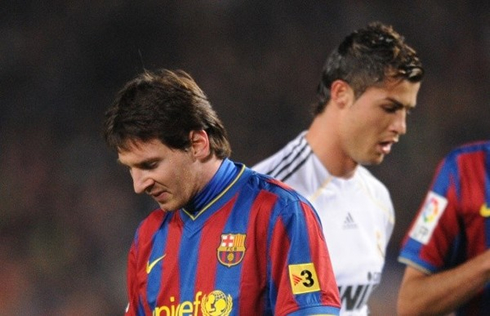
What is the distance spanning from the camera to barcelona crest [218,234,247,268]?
93.8 inches

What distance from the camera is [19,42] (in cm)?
653

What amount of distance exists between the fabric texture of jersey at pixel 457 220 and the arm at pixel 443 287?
0.05 metres

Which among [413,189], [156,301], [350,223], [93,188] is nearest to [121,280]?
[93,188]

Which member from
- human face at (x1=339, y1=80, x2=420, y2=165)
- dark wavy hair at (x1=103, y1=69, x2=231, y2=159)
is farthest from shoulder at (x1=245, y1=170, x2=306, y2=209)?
human face at (x1=339, y1=80, x2=420, y2=165)

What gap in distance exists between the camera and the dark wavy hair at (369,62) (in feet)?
11.6

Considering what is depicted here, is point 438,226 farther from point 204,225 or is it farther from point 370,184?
point 370,184

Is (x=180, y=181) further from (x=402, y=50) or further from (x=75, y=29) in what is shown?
(x=75, y=29)

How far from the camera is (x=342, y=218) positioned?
12.0 feet

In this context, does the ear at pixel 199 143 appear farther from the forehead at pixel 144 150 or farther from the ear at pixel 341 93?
the ear at pixel 341 93

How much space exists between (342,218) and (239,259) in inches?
52.9

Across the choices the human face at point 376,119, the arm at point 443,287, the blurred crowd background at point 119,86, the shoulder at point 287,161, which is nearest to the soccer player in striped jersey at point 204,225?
the arm at point 443,287

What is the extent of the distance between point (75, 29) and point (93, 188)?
1.26 metres

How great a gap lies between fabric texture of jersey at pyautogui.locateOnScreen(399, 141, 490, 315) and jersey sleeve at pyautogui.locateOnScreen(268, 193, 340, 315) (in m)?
0.44

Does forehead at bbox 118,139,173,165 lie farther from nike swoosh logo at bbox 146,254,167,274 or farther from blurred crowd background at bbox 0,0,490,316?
blurred crowd background at bbox 0,0,490,316
